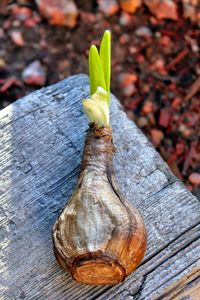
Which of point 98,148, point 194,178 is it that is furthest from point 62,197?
point 194,178

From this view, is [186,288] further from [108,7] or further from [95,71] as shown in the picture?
[108,7]

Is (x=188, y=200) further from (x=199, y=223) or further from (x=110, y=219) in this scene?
(x=110, y=219)

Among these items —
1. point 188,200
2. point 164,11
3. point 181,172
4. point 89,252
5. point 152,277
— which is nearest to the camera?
point 89,252

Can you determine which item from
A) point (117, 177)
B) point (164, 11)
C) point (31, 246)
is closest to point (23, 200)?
point (31, 246)

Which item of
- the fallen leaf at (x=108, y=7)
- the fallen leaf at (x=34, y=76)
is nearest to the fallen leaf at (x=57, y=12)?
the fallen leaf at (x=108, y=7)

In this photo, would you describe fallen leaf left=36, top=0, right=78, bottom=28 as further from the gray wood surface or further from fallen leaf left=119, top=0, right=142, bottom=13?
the gray wood surface
